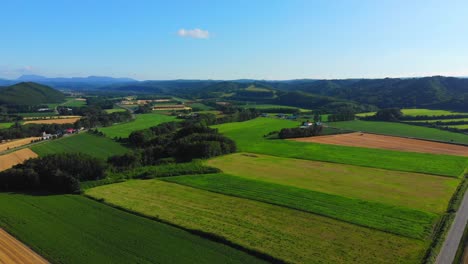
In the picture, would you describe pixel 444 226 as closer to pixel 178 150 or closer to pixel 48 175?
pixel 178 150

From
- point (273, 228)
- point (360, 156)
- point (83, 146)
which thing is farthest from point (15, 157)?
point (360, 156)

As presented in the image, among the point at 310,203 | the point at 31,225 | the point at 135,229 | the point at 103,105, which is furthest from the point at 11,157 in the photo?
the point at 103,105

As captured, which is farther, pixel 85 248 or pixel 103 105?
pixel 103 105

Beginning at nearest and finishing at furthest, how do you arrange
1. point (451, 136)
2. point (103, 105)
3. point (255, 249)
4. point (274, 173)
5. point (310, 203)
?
point (255, 249) < point (310, 203) < point (274, 173) < point (451, 136) < point (103, 105)

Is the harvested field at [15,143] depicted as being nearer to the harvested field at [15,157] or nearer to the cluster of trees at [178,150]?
the harvested field at [15,157]

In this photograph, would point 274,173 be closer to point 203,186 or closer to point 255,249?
point 203,186

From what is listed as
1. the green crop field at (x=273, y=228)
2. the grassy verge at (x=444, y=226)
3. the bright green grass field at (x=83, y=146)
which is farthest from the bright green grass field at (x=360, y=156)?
the green crop field at (x=273, y=228)
